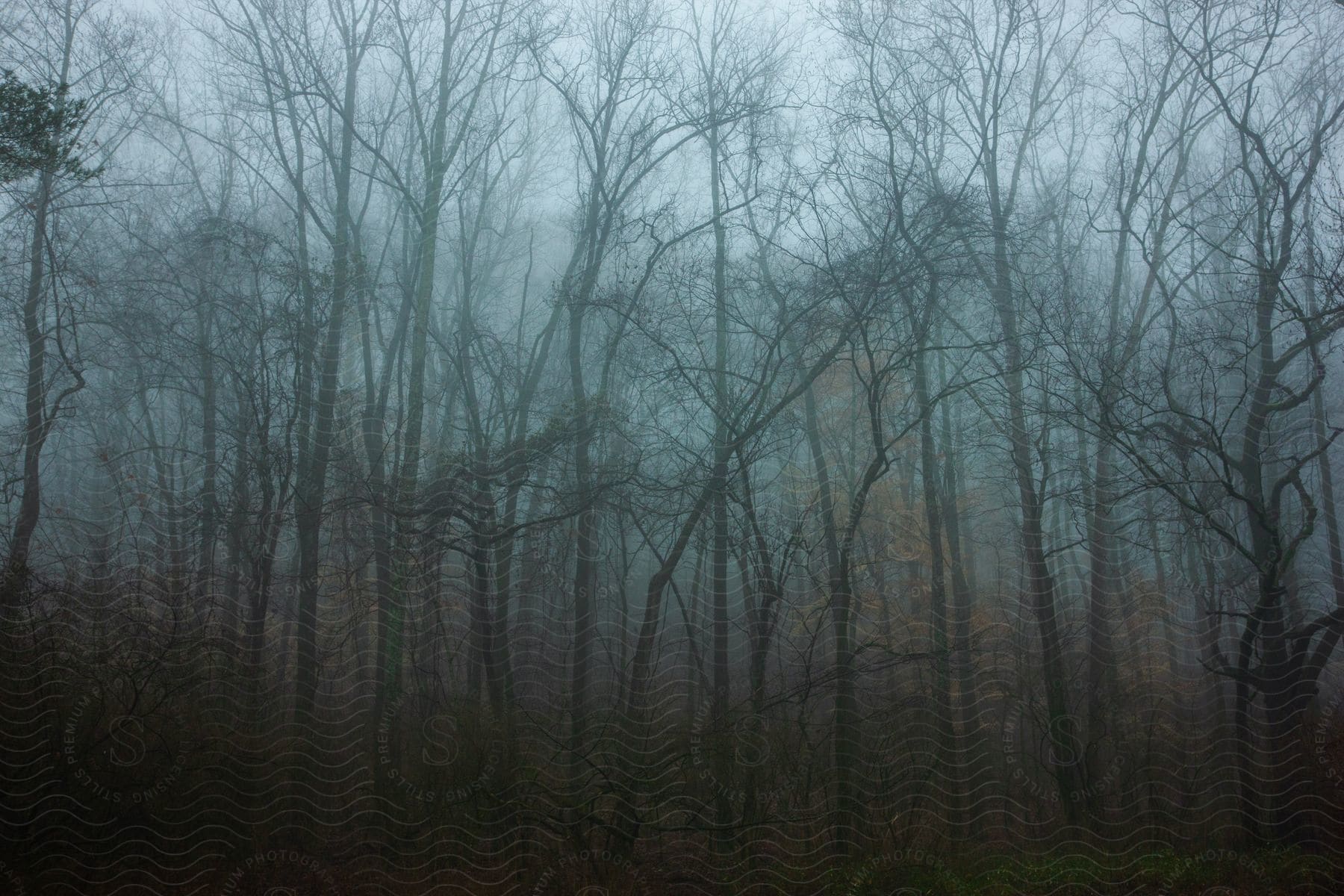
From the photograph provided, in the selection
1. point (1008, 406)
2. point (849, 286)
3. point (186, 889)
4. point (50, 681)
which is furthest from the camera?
point (1008, 406)

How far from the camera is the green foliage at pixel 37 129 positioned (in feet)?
15.5

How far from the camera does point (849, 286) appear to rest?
5.61m

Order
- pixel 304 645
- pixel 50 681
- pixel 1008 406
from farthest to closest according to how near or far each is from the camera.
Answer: pixel 1008 406
pixel 304 645
pixel 50 681

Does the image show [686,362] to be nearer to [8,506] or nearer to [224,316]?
[224,316]

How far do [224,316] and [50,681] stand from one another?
2.46m

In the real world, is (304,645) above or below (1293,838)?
above

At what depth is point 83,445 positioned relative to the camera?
543cm

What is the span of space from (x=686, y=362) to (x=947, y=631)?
97.0 inches

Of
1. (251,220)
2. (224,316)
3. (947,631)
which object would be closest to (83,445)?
(224,316)

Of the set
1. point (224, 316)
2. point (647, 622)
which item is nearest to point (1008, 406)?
point (647, 622)

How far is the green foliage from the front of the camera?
472cm

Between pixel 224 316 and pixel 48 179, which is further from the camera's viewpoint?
pixel 224 316

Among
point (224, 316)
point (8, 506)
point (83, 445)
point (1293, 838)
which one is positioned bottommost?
point (1293, 838)

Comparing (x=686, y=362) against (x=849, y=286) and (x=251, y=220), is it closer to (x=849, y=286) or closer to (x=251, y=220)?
(x=849, y=286)
